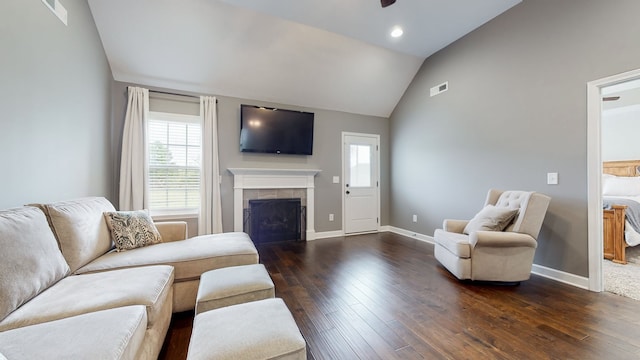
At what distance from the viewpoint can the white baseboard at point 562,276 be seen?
2.43 metres

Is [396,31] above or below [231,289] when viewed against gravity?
above

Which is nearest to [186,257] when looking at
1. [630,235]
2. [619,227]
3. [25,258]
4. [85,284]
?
[85,284]

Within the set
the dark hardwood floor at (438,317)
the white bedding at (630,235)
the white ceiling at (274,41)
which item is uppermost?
the white ceiling at (274,41)

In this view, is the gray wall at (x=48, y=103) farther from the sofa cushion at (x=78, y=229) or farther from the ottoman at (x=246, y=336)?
the ottoman at (x=246, y=336)

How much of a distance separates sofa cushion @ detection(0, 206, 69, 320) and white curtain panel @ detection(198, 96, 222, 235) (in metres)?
2.23

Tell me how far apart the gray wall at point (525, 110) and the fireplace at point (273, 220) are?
2360 mm

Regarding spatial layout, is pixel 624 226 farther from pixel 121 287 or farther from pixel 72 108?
pixel 72 108

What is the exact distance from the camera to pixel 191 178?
3.84 metres

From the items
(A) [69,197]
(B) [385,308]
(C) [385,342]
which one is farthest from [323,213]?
(A) [69,197]

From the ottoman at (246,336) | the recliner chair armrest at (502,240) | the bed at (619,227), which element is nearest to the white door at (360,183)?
the recliner chair armrest at (502,240)

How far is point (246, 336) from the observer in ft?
3.27

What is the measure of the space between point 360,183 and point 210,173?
2908mm

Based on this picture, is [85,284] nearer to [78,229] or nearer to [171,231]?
[78,229]

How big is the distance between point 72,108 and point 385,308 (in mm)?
3567
